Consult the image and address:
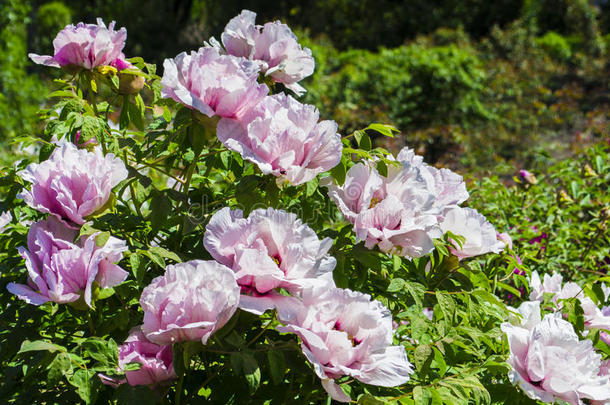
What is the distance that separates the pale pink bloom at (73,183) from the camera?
41.8 inches

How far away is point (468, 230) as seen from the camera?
130 centimetres

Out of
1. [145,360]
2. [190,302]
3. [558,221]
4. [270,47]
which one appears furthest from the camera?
[558,221]

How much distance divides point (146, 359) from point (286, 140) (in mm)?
456

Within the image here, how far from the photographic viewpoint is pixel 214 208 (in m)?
1.37

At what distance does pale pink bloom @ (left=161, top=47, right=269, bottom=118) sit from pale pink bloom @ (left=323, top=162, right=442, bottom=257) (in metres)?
0.25

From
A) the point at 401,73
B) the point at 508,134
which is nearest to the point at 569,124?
the point at 508,134

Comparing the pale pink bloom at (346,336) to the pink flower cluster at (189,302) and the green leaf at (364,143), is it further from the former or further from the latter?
the green leaf at (364,143)

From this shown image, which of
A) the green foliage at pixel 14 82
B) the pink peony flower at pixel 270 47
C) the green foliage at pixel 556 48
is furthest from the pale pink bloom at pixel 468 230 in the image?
the green foliage at pixel 556 48

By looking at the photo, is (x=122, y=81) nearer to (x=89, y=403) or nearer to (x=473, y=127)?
(x=89, y=403)

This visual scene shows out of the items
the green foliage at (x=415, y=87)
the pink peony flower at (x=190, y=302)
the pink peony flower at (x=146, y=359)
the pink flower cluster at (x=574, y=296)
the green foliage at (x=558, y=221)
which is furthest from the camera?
the green foliage at (x=415, y=87)

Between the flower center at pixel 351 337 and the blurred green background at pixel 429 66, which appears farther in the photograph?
the blurred green background at pixel 429 66

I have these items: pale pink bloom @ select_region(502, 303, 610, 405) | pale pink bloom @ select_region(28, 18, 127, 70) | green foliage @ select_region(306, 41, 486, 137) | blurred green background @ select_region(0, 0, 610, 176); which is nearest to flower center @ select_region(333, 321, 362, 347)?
pale pink bloom @ select_region(502, 303, 610, 405)

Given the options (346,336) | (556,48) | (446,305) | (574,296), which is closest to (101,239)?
→ (346,336)

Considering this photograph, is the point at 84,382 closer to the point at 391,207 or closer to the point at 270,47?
the point at 391,207
